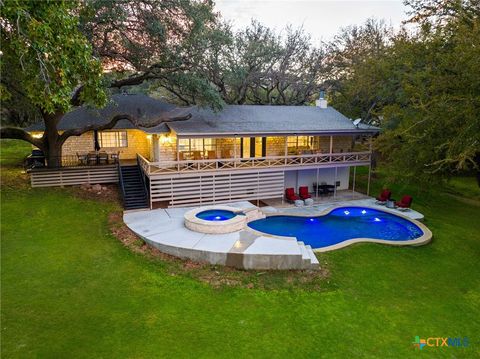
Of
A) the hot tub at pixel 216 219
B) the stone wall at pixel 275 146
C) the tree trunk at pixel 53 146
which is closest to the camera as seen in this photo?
the hot tub at pixel 216 219

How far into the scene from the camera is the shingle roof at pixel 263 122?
18.5 meters

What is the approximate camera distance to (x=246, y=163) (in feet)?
62.4

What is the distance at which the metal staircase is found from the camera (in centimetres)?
1731

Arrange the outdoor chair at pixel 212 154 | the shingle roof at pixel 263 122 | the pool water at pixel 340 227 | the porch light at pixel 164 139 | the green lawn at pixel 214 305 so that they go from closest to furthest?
the green lawn at pixel 214 305
the pool water at pixel 340 227
the shingle roof at pixel 263 122
the porch light at pixel 164 139
the outdoor chair at pixel 212 154

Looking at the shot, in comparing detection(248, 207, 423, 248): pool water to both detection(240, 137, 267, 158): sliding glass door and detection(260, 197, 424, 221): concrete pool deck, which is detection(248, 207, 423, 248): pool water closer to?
detection(260, 197, 424, 221): concrete pool deck

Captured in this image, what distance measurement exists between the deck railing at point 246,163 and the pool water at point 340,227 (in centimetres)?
338

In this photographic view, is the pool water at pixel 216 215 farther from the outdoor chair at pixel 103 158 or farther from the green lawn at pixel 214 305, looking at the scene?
the outdoor chair at pixel 103 158

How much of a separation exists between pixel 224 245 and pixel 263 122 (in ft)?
33.7

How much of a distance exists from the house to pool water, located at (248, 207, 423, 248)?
2.97 meters

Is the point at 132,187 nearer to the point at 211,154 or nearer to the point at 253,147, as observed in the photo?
the point at 211,154

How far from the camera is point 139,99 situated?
24844 millimetres

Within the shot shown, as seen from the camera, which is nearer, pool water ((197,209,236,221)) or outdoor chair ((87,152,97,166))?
pool water ((197,209,236,221))

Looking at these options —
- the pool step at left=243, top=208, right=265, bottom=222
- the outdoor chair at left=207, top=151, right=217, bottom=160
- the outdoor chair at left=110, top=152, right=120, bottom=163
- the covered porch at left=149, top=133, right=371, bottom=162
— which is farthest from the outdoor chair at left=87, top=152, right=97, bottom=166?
the pool step at left=243, top=208, right=265, bottom=222

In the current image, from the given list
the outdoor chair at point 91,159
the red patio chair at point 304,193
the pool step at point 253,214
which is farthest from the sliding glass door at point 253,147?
the outdoor chair at point 91,159
